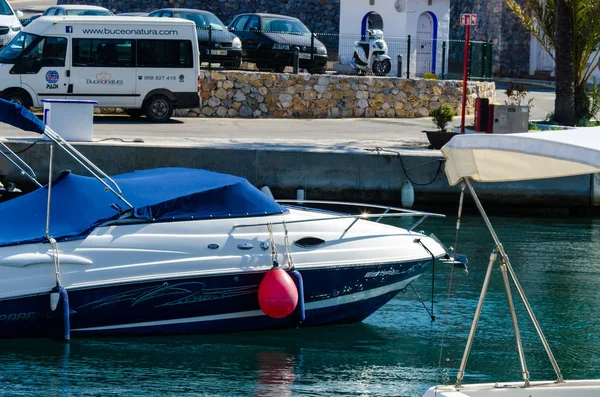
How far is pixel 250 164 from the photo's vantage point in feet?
63.9

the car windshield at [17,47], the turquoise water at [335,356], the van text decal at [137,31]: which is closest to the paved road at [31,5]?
the car windshield at [17,47]

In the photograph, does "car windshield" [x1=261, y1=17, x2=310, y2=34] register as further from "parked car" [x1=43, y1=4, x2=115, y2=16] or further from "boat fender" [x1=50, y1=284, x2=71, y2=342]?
"boat fender" [x1=50, y1=284, x2=71, y2=342]

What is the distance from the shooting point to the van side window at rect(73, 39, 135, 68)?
2312 centimetres

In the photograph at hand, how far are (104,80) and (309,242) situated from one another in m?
13.5

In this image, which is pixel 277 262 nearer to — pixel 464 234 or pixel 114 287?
pixel 114 287

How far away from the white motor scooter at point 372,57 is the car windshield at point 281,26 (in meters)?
1.59

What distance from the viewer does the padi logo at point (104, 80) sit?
23250mm

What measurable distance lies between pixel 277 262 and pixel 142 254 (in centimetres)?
134

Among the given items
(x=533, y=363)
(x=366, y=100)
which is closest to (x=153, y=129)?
(x=366, y=100)

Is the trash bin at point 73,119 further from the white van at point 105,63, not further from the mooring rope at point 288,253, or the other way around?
the mooring rope at point 288,253

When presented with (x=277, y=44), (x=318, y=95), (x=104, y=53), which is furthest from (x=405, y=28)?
(x=104, y=53)

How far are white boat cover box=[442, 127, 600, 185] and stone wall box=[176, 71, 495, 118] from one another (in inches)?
768

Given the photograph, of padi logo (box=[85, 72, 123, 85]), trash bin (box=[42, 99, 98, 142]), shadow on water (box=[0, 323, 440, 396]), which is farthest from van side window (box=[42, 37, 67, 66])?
shadow on water (box=[0, 323, 440, 396])

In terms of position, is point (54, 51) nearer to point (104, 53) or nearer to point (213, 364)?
point (104, 53)
